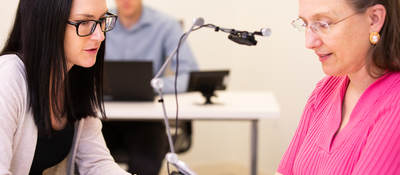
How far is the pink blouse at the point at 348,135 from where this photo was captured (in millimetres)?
1197

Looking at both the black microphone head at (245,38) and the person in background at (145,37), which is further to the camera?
the person in background at (145,37)

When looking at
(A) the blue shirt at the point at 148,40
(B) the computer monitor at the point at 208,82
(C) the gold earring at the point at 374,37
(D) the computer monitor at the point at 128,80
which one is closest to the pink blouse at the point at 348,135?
(C) the gold earring at the point at 374,37

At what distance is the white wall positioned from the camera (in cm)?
349

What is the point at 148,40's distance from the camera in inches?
131

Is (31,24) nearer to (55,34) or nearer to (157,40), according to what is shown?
(55,34)

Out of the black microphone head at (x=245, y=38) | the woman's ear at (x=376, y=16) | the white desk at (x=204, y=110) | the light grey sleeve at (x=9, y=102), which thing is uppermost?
the woman's ear at (x=376, y=16)

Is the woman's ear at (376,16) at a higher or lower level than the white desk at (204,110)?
higher

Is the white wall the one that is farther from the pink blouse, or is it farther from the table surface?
the pink blouse

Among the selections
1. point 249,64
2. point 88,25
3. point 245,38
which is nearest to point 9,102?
point 88,25

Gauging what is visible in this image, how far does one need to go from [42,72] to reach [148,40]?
6.43ft

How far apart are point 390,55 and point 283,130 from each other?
94.2 inches

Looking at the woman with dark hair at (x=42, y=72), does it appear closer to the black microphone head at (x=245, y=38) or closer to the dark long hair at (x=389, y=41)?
the black microphone head at (x=245, y=38)

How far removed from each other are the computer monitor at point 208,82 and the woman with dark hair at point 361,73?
1255 millimetres

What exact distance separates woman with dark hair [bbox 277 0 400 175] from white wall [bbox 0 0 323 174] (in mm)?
2021
